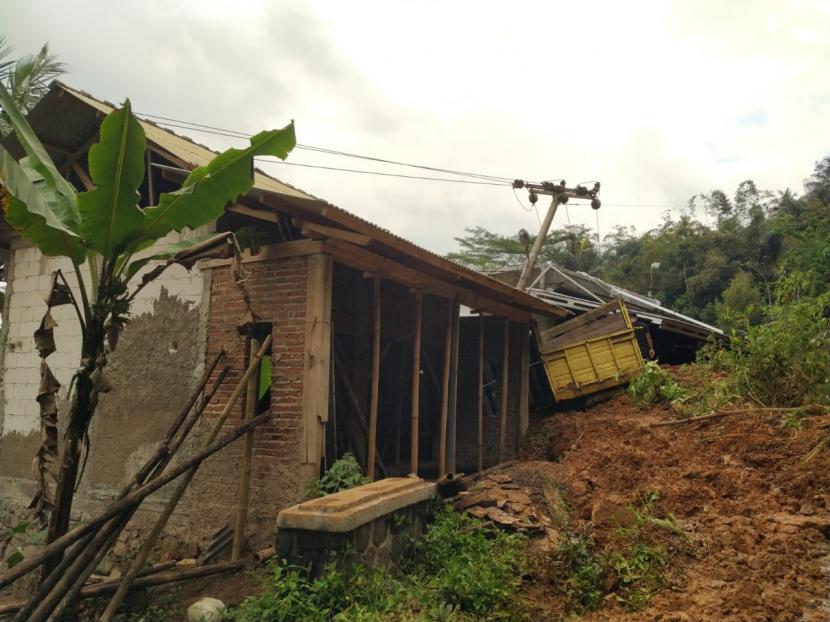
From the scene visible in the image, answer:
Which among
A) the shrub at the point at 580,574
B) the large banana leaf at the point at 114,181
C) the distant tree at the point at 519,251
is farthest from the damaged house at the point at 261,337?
the distant tree at the point at 519,251

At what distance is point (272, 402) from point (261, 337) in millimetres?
756

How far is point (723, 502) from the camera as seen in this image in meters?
5.62

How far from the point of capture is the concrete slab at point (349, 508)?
4.29 metres

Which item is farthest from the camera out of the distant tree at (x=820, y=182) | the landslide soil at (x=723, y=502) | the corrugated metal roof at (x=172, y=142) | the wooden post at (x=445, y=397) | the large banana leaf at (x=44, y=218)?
the distant tree at (x=820, y=182)

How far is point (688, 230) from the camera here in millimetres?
42188

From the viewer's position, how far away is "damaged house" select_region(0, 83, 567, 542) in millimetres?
5730

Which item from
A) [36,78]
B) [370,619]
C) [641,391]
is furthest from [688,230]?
[370,619]

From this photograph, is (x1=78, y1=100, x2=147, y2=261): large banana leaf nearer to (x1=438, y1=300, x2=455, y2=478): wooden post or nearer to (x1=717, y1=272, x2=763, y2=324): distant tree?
(x1=438, y1=300, x2=455, y2=478): wooden post

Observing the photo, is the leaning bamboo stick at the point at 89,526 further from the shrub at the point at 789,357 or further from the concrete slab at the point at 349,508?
the shrub at the point at 789,357

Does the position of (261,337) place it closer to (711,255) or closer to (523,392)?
(523,392)

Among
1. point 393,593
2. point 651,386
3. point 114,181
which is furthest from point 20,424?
point 651,386

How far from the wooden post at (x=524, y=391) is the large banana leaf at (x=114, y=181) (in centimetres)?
758

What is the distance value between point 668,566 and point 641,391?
18.0 feet

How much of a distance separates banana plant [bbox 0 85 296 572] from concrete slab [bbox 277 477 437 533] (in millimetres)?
1578
